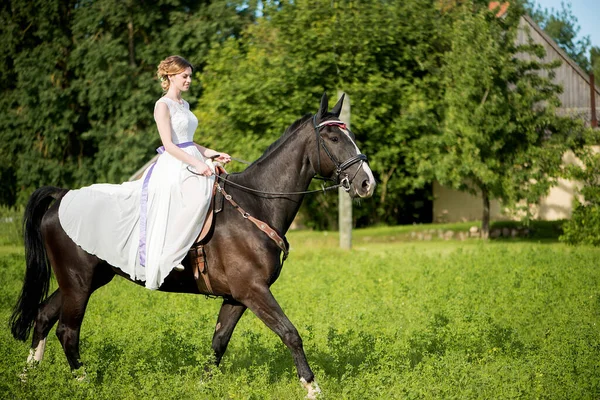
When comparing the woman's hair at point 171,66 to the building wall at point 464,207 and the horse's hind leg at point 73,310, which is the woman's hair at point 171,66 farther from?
the building wall at point 464,207

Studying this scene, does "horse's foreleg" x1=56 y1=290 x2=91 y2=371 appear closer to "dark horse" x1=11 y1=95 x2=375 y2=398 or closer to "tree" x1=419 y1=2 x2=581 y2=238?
"dark horse" x1=11 y1=95 x2=375 y2=398

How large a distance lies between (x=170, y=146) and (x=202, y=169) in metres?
0.37

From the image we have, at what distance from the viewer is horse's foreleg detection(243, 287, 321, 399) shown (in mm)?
6648

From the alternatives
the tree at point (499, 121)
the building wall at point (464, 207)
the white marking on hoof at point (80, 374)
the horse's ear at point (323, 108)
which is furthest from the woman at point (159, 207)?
the building wall at point (464, 207)

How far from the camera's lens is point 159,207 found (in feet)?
23.8

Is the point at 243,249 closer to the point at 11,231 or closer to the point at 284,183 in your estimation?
the point at 284,183

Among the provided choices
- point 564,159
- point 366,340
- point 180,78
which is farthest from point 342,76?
point 180,78

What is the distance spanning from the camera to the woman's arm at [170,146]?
7.21 meters

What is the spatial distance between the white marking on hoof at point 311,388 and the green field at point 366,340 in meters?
0.10

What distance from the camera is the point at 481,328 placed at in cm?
915

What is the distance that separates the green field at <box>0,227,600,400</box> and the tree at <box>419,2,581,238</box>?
9.54 meters

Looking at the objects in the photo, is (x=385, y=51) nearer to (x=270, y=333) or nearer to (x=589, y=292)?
(x=589, y=292)

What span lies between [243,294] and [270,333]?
109 inches

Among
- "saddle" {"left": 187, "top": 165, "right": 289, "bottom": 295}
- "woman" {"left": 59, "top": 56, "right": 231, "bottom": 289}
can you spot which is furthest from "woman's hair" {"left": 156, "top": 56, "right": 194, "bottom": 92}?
"saddle" {"left": 187, "top": 165, "right": 289, "bottom": 295}
